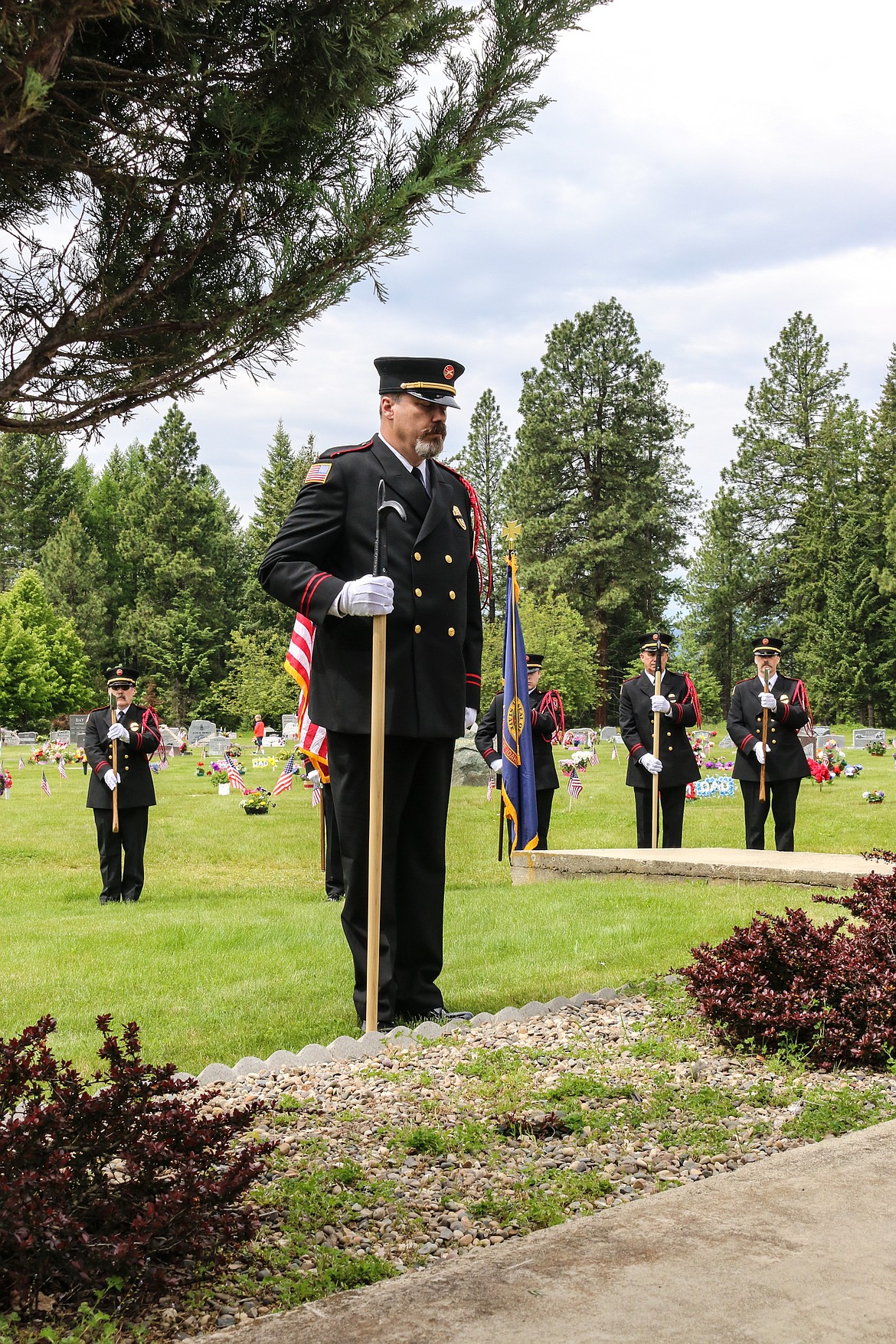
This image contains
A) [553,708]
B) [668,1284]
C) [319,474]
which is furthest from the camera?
[553,708]

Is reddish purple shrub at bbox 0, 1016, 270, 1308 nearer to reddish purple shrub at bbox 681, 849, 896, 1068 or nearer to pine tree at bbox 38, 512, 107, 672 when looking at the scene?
reddish purple shrub at bbox 681, 849, 896, 1068

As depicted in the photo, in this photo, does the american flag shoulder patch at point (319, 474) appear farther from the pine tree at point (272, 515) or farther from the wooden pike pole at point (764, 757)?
the pine tree at point (272, 515)

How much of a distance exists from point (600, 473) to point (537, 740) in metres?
42.9

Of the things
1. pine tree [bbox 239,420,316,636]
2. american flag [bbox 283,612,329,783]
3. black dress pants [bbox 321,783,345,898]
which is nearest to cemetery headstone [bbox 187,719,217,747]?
pine tree [bbox 239,420,316,636]

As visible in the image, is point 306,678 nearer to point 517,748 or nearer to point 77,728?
point 517,748

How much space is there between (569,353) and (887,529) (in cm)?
1761

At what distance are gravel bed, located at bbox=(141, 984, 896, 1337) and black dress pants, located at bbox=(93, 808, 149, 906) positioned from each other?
6938 mm

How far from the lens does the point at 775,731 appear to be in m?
11.4

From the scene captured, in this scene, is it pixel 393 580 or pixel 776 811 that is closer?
pixel 393 580

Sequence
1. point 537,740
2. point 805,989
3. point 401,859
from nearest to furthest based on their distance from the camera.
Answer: point 805,989 < point 401,859 < point 537,740

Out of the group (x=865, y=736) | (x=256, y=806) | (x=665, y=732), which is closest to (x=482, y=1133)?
(x=665, y=732)

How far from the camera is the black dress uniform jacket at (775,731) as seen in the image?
37.1ft

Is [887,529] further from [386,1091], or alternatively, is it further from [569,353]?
[386,1091]

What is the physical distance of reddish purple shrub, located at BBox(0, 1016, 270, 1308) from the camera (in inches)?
95.7
